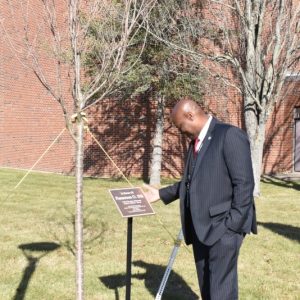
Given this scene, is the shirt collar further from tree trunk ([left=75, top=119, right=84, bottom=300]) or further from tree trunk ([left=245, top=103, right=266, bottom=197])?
tree trunk ([left=245, top=103, right=266, bottom=197])

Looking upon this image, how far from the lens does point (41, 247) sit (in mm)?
7832

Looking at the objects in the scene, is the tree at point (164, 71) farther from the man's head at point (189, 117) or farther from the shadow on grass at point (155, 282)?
the man's head at point (189, 117)

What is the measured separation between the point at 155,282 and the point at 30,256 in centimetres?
206

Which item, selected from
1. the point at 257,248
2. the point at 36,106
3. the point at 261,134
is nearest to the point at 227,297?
the point at 257,248

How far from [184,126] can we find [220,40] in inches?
497

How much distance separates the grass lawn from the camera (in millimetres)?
5965

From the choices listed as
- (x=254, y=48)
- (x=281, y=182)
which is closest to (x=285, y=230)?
(x=254, y=48)

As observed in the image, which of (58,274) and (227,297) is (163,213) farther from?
(227,297)

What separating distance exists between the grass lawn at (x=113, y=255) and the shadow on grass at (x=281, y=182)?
555 cm

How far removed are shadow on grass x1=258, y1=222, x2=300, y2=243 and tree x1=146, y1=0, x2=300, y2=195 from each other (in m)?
4.38

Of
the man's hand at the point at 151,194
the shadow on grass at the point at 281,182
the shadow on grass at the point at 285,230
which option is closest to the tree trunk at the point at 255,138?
the shadow on grass at the point at 281,182

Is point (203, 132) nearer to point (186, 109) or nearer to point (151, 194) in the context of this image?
point (186, 109)

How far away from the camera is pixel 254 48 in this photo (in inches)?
563

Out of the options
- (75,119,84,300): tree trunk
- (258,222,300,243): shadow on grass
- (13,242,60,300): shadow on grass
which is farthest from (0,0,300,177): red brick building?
(75,119,84,300): tree trunk
